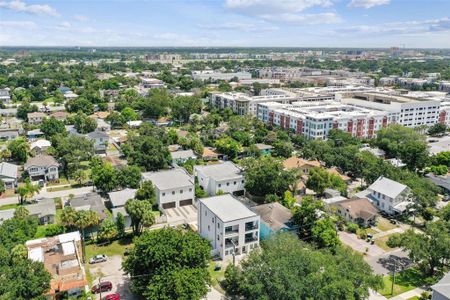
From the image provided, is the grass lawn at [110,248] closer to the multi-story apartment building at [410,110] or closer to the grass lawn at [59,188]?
the grass lawn at [59,188]

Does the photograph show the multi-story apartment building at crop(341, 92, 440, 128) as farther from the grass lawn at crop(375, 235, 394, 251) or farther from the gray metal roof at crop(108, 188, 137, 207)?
the gray metal roof at crop(108, 188, 137, 207)

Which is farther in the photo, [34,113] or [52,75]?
[52,75]

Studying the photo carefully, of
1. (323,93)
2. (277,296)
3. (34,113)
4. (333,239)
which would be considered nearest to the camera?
(277,296)

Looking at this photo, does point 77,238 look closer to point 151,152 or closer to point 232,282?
point 232,282

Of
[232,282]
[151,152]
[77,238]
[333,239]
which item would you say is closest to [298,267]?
[232,282]

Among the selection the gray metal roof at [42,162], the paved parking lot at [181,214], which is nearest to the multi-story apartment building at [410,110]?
the paved parking lot at [181,214]

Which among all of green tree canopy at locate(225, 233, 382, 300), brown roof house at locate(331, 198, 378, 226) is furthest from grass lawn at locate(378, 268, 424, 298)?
brown roof house at locate(331, 198, 378, 226)

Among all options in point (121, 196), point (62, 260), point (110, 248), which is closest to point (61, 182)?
point (121, 196)
